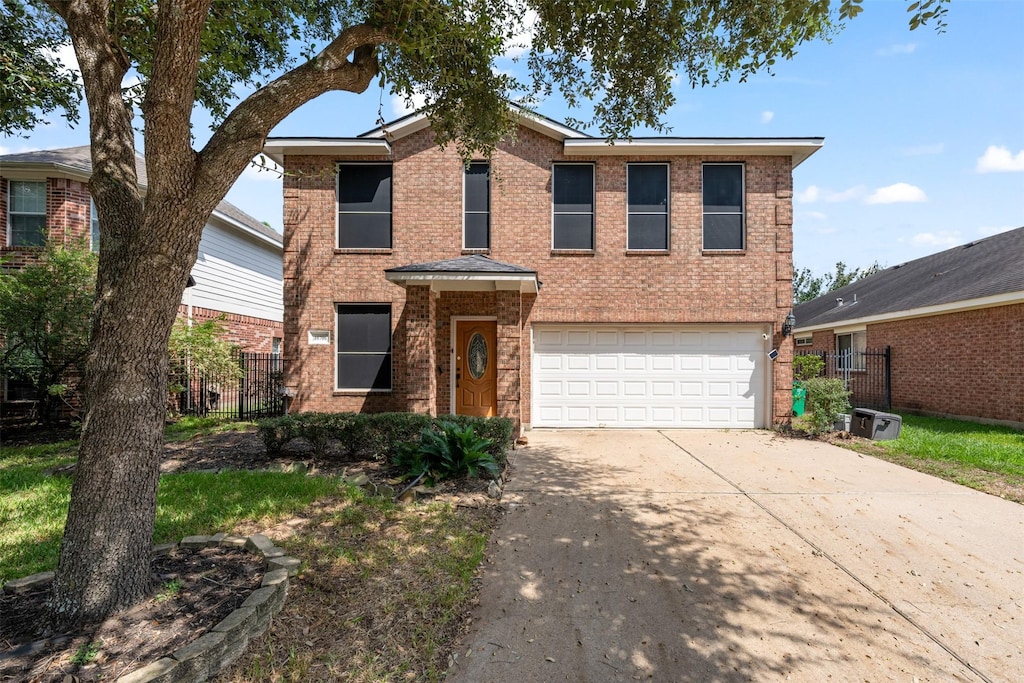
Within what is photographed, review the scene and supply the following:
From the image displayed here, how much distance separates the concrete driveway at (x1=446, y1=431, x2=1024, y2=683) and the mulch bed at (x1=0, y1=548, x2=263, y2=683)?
5.62ft

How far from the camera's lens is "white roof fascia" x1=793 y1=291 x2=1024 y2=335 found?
11.3 meters

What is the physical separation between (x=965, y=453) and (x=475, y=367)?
9267 millimetres

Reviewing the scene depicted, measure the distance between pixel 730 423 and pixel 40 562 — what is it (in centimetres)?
1152

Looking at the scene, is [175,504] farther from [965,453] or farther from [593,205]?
[965,453]

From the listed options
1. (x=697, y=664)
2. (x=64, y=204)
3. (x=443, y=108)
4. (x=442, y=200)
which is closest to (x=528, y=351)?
(x=442, y=200)

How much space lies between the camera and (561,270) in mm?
11133

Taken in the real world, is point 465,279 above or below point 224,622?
above

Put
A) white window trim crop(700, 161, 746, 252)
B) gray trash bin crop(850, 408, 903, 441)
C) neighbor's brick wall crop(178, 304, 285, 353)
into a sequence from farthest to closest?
neighbor's brick wall crop(178, 304, 285, 353) < white window trim crop(700, 161, 746, 252) < gray trash bin crop(850, 408, 903, 441)

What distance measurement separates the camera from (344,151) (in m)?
11.0

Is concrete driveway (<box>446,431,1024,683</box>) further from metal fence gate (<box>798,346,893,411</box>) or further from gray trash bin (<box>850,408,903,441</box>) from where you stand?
metal fence gate (<box>798,346,893,411</box>)

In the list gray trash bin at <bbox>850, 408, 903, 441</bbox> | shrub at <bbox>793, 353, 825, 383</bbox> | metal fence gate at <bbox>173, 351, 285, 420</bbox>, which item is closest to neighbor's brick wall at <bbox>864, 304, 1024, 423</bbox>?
shrub at <bbox>793, 353, 825, 383</bbox>

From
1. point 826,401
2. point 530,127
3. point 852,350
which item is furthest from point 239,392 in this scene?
point 852,350

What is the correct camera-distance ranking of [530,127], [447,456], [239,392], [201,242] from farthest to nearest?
[201,242] < [239,392] < [530,127] < [447,456]

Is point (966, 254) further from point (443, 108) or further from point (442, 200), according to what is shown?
point (443, 108)
